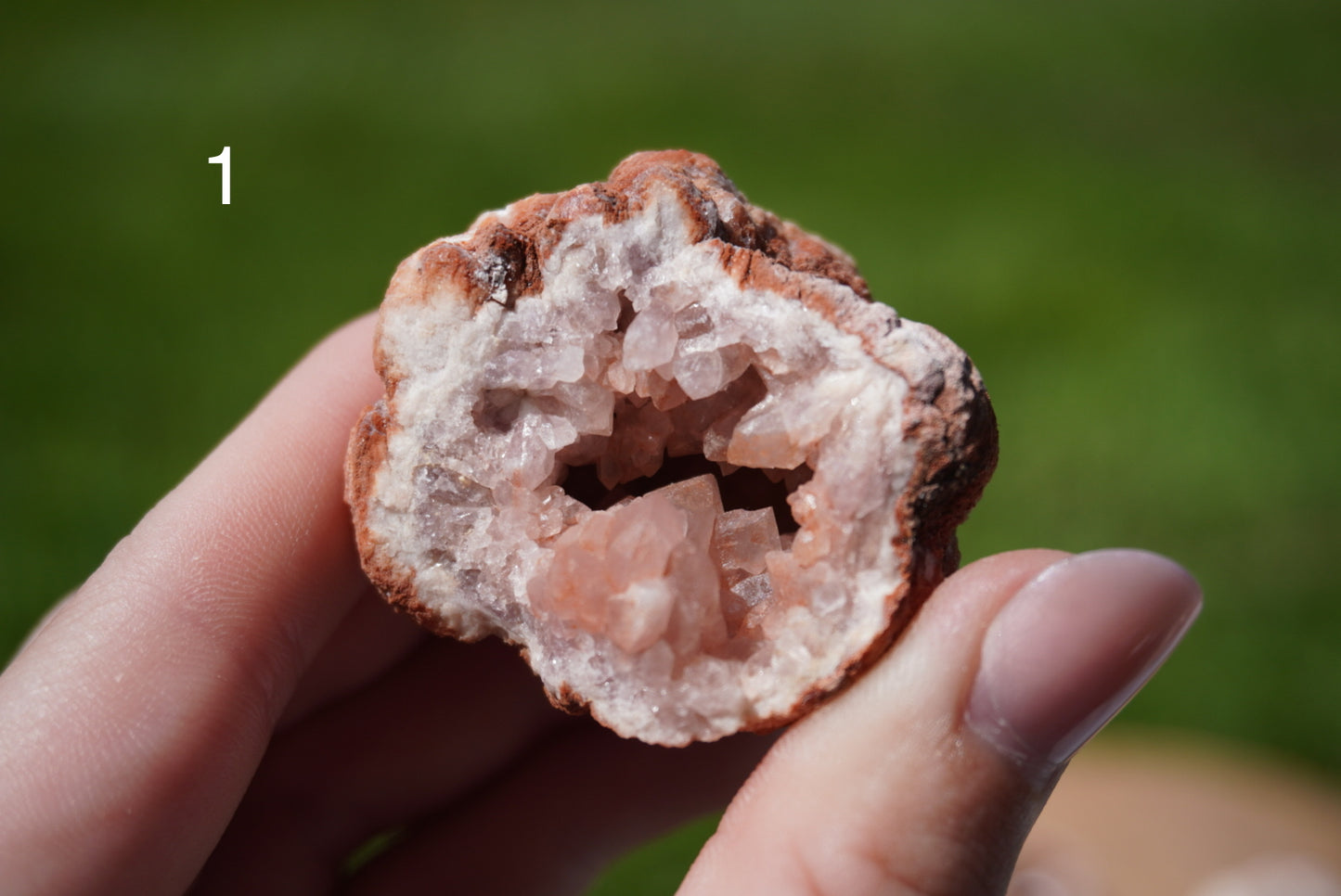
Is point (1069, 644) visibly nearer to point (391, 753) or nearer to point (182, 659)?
point (182, 659)

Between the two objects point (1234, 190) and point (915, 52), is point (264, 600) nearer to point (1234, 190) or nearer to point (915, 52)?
point (1234, 190)

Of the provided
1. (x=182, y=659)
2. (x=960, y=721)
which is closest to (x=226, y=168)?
(x=182, y=659)

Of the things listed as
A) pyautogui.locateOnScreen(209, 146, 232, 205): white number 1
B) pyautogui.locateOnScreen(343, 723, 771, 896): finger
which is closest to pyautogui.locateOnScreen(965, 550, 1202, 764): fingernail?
pyautogui.locateOnScreen(343, 723, 771, 896): finger

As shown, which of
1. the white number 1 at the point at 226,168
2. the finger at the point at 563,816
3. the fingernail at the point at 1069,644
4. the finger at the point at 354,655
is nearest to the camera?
the fingernail at the point at 1069,644

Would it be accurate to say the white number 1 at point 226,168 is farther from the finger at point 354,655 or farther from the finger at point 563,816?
the finger at point 563,816

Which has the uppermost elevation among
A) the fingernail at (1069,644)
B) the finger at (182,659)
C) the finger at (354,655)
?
the fingernail at (1069,644)

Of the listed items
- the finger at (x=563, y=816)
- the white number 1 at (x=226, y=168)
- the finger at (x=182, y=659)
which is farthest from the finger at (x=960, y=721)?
the white number 1 at (x=226, y=168)

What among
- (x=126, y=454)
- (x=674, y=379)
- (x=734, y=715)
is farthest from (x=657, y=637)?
(x=126, y=454)

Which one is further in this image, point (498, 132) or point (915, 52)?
point (915, 52)
